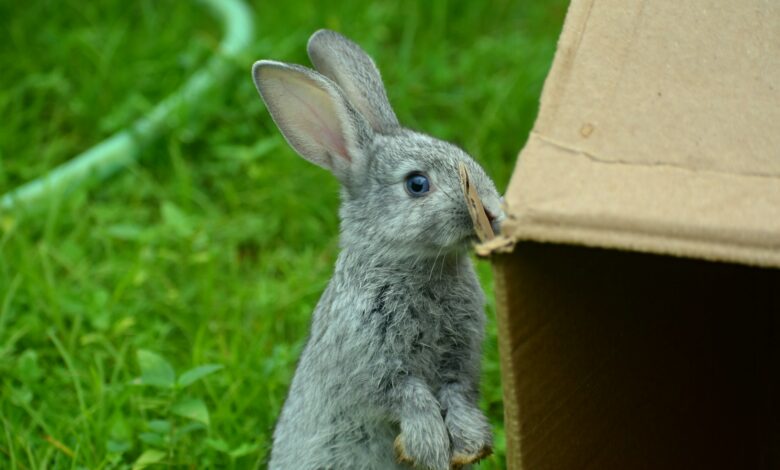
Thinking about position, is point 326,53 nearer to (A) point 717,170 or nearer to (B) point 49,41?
(A) point 717,170

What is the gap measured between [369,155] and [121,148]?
2.16m

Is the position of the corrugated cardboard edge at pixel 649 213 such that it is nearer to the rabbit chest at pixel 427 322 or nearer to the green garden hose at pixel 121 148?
the rabbit chest at pixel 427 322

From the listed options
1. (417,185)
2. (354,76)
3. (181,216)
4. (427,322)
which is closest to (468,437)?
(427,322)

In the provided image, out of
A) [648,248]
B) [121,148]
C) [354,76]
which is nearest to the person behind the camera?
[648,248]

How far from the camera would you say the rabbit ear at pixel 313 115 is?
10.4 feet

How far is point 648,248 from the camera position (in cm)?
223

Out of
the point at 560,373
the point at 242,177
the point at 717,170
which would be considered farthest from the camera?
the point at 242,177

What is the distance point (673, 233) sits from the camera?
223 centimetres

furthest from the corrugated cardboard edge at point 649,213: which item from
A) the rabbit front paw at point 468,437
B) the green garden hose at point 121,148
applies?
the green garden hose at point 121,148

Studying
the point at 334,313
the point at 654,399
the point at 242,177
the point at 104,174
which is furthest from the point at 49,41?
the point at 654,399

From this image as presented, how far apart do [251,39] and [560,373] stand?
3284mm

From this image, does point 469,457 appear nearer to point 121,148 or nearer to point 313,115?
point 313,115

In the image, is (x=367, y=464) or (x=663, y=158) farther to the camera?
(x=367, y=464)

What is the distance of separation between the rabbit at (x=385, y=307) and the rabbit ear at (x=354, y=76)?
3.0 inches
